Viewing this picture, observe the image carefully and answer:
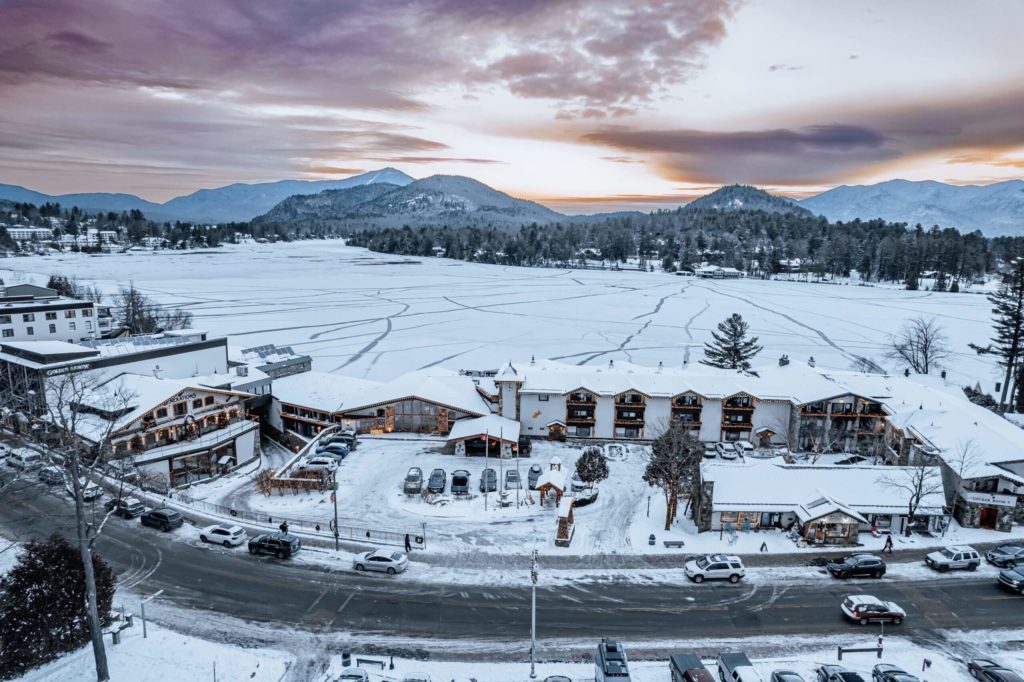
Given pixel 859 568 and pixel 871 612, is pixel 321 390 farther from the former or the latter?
pixel 871 612

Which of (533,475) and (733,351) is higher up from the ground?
(733,351)

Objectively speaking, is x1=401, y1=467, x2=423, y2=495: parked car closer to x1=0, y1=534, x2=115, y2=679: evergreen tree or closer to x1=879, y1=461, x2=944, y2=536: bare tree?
x1=0, y1=534, x2=115, y2=679: evergreen tree

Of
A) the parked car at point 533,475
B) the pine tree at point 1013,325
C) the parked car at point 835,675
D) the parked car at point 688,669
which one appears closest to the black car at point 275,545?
the parked car at point 533,475

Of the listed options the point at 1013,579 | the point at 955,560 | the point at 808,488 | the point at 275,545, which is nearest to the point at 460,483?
the point at 275,545

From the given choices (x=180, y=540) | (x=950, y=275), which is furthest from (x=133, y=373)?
(x=950, y=275)

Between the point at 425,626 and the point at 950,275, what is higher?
the point at 950,275

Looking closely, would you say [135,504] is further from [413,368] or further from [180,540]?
[413,368]
